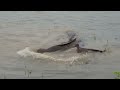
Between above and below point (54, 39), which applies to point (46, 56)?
below

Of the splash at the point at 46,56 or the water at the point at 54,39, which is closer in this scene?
the water at the point at 54,39

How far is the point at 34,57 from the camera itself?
24.9ft

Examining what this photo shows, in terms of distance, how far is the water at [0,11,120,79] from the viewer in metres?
6.40

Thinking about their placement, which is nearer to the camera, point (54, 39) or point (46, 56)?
point (46, 56)

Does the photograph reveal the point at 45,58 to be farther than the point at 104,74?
Yes

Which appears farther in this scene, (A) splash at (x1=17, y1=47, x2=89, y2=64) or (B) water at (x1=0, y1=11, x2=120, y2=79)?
(A) splash at (x1=17, y1=47, x2=89, y2=64)

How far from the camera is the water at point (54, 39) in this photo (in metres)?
6.40

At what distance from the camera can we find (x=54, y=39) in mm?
9320
